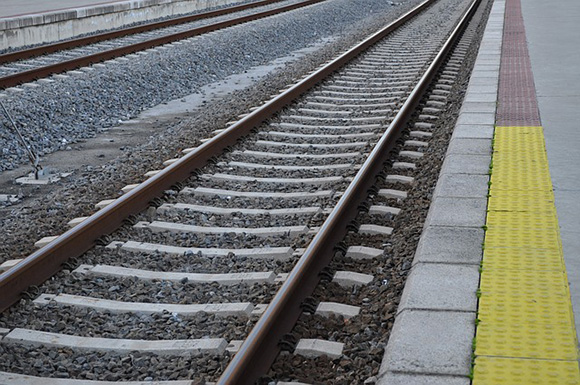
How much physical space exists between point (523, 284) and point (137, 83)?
9368 millimetres

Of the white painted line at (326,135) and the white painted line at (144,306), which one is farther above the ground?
the white painted line at (326,135)

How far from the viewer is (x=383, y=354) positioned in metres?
4.17

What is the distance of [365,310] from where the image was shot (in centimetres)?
478

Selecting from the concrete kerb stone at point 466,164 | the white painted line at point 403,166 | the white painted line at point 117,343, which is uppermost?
the concrete kerb stone at point 466,164

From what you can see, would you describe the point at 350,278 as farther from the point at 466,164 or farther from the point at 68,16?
the point at 68,16

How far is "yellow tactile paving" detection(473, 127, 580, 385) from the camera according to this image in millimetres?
3791

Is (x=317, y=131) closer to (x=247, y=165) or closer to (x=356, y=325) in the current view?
(x=247, y=165)

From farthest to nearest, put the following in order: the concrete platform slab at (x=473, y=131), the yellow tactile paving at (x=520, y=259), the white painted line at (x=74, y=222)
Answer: the concrete platform slab at (x=473, y=131) < the white painted line at (x=74, y=222) < the yellow tactile paving at (x=520, y=259)

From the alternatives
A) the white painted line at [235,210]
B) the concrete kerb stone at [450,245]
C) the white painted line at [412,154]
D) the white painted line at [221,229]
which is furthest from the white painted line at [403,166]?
the concrete kerb stone at [450,245]

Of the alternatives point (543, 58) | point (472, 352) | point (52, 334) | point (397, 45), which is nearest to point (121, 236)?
point (52, 334)

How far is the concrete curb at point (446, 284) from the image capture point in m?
3.82

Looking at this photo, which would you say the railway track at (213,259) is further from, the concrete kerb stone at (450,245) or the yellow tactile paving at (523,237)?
the yellow tactile paving at (523,237)

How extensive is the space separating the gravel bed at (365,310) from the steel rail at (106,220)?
1.66m

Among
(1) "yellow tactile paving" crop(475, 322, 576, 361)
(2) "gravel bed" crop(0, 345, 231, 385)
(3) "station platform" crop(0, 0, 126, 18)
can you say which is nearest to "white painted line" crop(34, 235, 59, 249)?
(2) "gravel bed" crop(0, 345, 231, 385)
